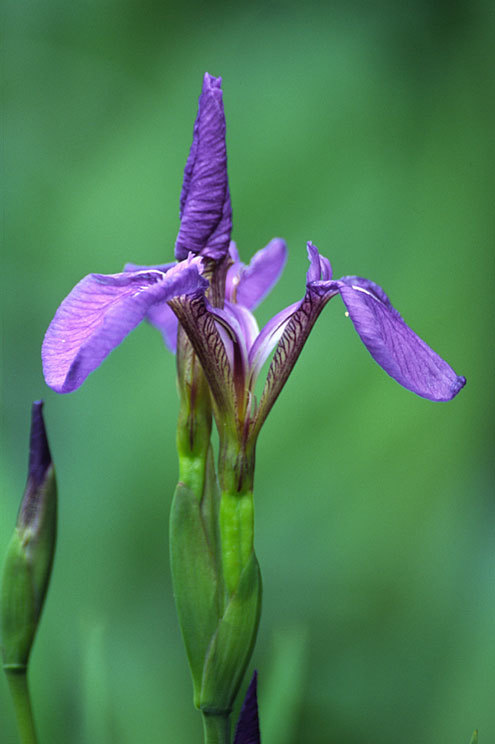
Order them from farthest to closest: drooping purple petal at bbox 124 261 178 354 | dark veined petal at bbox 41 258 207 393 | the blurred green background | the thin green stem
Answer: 1. the blurred green background
2. drooping purple petal at bbox 124 261 178 354
3. the thin green stem
4. dark veined petal at bbox 41 258 207 393

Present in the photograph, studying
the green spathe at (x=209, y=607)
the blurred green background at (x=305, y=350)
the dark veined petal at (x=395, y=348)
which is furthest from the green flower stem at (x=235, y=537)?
the blurred green background at (x=305, y=350)

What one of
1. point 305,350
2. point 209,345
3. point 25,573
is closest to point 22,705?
point 25,573

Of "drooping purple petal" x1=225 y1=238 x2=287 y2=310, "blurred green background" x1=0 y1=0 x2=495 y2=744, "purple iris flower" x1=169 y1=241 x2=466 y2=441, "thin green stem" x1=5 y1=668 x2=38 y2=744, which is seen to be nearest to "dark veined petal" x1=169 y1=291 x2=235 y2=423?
"purple iris flower" x1=169 y1=241 x2=466 y2=441

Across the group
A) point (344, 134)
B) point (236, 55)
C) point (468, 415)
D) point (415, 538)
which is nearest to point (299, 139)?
point (344, 134)

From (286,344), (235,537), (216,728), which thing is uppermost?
(286,344)

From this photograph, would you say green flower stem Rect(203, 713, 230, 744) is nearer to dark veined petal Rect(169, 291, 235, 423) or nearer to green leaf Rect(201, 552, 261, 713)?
green leaf Rect(201, 552, 261, 713)

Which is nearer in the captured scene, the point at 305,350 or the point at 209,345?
the point at 209,345

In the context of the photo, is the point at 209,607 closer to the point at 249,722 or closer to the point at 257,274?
the point at 249,722

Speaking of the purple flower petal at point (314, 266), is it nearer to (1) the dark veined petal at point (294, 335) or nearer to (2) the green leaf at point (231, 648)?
(1) the dark veined petal at point (294, 335)
